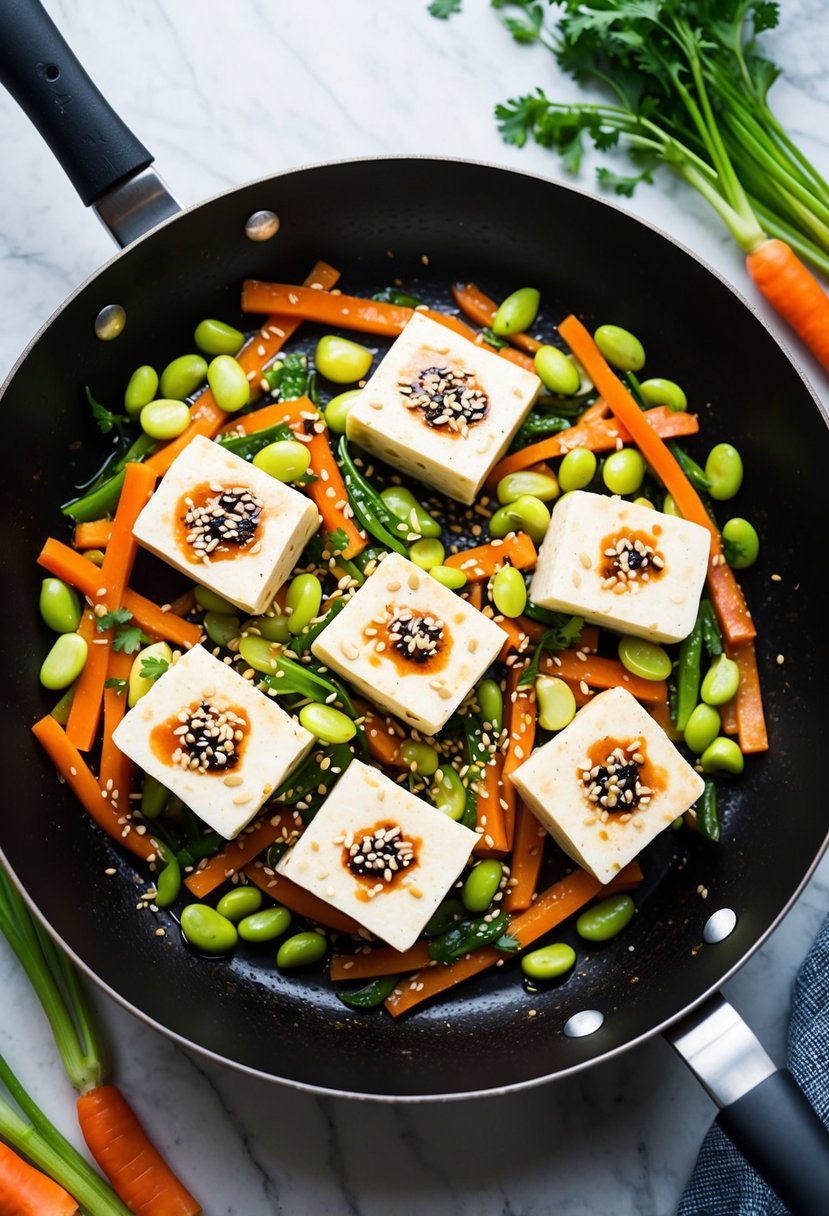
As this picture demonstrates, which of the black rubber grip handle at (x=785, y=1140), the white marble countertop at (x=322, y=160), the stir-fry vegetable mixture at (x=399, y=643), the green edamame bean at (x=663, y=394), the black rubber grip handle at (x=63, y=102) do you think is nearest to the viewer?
the black rubber grip handle at (x=785, y=1140)

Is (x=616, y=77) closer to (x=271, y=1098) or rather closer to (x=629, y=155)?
(x=629, y=155)

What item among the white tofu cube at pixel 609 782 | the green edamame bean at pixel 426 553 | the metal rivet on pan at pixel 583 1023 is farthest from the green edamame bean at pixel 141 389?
the metal rivet on pan at pixel 583 1023

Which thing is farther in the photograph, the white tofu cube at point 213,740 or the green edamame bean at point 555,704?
the green edamame bean at point 555,704

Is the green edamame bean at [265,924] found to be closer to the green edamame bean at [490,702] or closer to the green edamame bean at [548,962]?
the green edamame bean at [548,962]

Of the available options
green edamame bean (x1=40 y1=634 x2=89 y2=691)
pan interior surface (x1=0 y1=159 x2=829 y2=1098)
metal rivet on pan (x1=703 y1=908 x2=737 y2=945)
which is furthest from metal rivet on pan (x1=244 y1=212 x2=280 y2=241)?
metal rivet on pan (x1=703 y1=908 x2=737 y2=945)

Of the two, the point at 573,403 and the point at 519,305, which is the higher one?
the point at 519,305

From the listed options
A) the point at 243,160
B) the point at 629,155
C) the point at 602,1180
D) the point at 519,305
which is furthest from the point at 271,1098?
the point at 629,155

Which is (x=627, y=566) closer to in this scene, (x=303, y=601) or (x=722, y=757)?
(x=722, y=757)

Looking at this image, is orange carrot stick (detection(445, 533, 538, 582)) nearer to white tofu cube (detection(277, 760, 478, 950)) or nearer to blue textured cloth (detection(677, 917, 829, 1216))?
white tofu cube (detection(277, 760, 478, 950))
